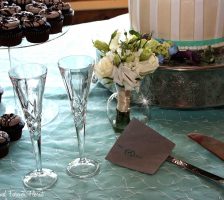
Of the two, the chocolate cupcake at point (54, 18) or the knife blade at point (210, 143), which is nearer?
the knife blade at point (210, 143)

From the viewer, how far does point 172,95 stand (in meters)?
1.10

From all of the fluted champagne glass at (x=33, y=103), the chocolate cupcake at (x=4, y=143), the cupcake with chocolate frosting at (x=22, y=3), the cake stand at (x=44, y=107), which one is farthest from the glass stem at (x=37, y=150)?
the cupcake with chocolate frosting at (x=22, y=3)

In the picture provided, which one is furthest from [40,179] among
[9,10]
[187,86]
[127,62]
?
[9,10]

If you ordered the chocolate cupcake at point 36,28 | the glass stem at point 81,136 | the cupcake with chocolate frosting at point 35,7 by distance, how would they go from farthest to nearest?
the cupcake with chocolate frosting at point 35,7 → the chocolate cupcake at point 36,28 → the glass stem at point 81,136

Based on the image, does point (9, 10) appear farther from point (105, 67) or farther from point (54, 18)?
point (105, 67)

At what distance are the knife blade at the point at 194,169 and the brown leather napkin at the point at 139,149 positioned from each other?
0.06ft

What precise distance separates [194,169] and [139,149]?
12 cm

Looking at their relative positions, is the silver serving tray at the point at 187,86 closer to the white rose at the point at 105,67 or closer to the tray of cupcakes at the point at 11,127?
the white rose at the point at 105,67

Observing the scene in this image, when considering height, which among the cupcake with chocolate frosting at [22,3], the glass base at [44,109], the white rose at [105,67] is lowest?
the glass base at [44,109]

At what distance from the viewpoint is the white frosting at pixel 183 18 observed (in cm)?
111

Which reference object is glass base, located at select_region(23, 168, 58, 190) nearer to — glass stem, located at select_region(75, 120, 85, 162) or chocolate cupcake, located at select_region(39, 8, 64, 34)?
glass stem, located at select_region(75, 120, 85, 162)

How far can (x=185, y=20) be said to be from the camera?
1125 millimetres

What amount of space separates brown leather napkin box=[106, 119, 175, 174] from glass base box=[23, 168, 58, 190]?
125 mm

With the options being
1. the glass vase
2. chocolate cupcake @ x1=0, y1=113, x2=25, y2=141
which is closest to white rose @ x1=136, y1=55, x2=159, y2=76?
the glass vase
